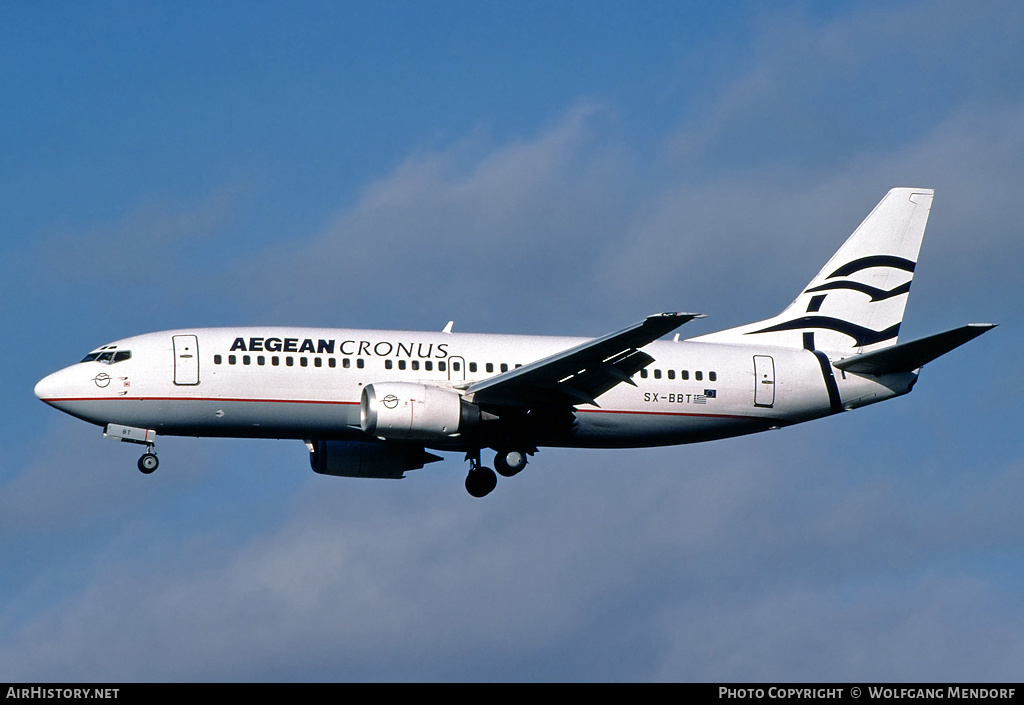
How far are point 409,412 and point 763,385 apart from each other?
12.0 m

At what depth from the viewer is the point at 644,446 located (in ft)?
165

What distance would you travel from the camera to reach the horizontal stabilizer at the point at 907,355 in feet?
153

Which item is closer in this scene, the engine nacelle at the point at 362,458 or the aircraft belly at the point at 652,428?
the aircraft belly at the point at 652,428

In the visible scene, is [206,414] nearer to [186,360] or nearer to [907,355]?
[186,360]

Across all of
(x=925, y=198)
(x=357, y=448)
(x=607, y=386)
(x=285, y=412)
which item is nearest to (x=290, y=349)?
(x=285, y=412)

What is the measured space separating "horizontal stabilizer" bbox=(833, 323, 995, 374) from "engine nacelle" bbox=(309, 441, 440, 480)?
1432 centimetres

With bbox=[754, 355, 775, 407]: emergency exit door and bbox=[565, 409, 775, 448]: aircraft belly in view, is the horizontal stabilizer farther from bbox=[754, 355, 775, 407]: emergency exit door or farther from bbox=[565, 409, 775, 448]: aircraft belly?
bbox=[565, 409, 775, 448]: aircraft belly

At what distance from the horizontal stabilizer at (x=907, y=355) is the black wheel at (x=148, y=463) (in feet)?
71.0

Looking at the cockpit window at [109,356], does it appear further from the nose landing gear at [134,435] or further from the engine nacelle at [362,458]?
the engine nacelle at [362,458]

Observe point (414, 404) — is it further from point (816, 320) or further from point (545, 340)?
point (816, 320)

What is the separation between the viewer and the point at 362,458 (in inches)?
1991

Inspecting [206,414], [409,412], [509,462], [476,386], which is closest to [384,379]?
[409,412]

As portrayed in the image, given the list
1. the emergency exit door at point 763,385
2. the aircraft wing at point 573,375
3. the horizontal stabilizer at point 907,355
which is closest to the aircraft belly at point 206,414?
the aircraft wing at point 573,375
